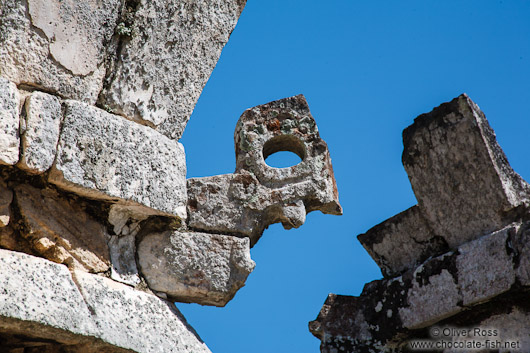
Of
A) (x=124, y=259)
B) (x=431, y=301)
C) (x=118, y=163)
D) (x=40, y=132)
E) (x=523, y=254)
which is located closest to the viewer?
(x=40, y=132)

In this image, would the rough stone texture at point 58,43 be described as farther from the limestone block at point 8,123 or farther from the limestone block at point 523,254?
the limestone block at point 523,254

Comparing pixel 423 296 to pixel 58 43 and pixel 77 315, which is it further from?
pixel 58 43

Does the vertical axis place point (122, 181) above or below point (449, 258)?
above

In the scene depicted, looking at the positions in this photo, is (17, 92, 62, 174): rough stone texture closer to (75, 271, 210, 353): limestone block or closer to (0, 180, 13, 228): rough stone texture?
(0, 180, 13, 228): rough stone texture

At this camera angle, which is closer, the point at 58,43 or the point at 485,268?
the point at 58,43

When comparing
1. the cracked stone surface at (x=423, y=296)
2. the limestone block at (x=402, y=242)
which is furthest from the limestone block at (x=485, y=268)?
the limestone block at (x=402, y=242)

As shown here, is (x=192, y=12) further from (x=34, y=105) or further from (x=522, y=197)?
(x=522, y=197)

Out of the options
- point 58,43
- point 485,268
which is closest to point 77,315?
point 58,43

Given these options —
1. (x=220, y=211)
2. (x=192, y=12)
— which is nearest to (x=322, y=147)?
(x=220, y=211)

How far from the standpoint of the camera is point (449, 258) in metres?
4.00

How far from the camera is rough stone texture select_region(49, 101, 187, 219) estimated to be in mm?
3115

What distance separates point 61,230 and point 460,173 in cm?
211

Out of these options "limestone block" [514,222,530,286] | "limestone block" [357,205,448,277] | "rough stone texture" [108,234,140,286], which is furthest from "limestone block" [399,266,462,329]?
"rough stone texture" [108,234,140,286]

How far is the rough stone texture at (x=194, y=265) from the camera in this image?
3.46 metres
